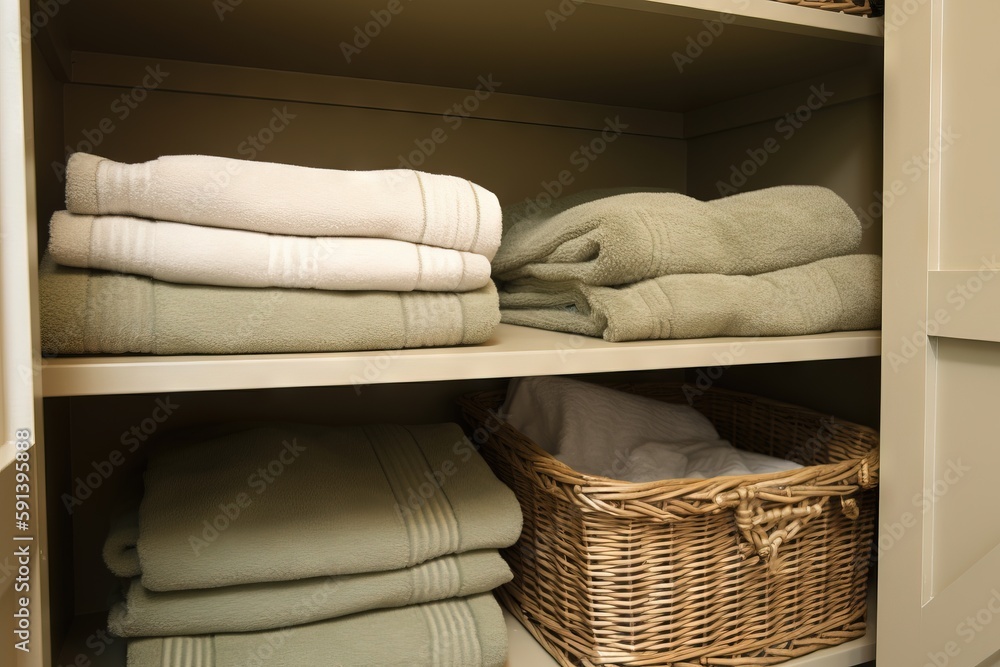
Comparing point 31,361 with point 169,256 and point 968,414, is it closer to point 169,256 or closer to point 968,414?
point 169,256

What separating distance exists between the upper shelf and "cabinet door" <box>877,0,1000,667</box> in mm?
120

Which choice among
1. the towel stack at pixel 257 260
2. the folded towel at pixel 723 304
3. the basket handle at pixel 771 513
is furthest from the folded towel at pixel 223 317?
the basket handle at pixel 771 513

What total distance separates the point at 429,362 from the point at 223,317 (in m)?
0.15

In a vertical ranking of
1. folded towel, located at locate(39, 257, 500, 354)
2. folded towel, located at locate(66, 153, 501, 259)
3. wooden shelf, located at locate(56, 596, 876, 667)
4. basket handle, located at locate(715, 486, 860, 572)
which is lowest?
wooden shelf, located at locate(56, 596, 876, 667)

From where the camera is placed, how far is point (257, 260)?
1.67ft

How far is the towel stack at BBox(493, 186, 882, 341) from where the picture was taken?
0.66 m

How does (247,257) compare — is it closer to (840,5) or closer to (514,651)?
(514,651)

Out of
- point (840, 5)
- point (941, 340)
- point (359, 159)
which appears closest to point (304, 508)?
point (359, 159)

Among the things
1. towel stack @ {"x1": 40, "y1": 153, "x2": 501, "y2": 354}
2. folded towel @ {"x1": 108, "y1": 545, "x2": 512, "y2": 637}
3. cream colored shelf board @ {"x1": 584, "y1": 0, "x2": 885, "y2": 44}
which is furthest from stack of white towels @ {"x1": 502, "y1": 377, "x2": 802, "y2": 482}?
cream colored shelf board @ {"x1": 584, "y1": 0, "x2": 885, "y2": 44}

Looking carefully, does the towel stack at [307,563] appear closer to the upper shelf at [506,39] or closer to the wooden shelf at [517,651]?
the wooden shelf at [517,651]

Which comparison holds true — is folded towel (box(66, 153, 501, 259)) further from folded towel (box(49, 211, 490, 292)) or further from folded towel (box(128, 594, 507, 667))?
folded towel (box(128, 594, 507, 667))

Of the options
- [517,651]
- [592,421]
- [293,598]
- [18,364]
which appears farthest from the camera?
[592,421]

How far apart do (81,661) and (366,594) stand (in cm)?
31

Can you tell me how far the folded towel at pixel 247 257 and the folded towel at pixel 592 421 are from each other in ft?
1.18
